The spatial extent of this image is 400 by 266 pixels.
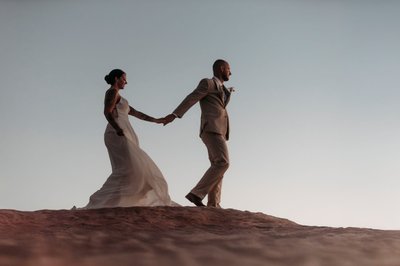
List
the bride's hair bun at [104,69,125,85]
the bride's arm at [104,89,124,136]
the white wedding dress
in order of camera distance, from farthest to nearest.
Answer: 1. the bride's hair bun at [104,69,125,85]
2. the bride's arm at [104,89,124,136]
3. the white wedding dress

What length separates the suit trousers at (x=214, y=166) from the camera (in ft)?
18.5

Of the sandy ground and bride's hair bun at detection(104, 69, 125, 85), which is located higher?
bride's hair bun at detection(104, 69, 125, 85)

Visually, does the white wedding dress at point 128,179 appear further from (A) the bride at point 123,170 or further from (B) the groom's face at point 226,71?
(B) the groom's face at point 226,71

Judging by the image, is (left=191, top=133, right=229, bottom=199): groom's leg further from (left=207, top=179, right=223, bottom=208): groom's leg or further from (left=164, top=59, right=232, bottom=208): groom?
(left=207, top=179, right=223, bottom=208): groom's leg

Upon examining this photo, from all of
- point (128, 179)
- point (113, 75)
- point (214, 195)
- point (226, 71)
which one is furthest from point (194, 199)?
A: point (113, 75)

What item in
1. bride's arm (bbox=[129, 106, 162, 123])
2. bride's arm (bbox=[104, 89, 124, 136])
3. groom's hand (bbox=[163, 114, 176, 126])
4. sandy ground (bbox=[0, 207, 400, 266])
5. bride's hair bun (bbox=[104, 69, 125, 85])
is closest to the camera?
sandy ground (bbox=[0, 207, 400, 266])

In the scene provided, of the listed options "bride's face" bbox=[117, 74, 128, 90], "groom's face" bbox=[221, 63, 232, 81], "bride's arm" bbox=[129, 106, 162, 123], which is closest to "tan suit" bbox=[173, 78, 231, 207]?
"groom's face" bbox=[221, 63, 232, 81]

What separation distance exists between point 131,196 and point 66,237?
4.87 meters

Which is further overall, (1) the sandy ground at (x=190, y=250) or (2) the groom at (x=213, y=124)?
(2) the groom at (x=213, y=124)

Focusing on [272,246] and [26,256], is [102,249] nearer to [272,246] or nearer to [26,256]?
[26,256]

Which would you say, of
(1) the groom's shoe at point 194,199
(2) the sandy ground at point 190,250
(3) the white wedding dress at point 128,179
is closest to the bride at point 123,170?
(3) the white wedding dress at point 128,179

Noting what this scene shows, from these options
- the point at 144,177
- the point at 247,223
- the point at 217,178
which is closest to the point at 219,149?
the point at 217,178

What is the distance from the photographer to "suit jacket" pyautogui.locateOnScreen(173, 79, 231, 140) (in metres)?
5.77

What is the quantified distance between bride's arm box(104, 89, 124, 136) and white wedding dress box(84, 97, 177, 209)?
0.32 feet
